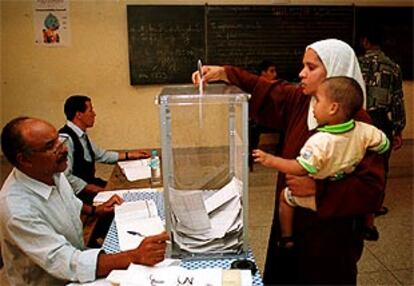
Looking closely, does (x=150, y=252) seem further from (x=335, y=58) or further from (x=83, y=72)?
(x=83, y=72)

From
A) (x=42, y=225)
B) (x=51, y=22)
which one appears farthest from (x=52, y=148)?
(x=51, y=22)

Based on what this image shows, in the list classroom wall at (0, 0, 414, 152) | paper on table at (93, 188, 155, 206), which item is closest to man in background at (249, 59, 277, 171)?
classroom wall at (0, 0, 414, 152)

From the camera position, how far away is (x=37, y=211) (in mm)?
1282

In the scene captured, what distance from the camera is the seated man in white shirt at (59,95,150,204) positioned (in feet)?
8.04

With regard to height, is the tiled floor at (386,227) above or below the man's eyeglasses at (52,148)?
below

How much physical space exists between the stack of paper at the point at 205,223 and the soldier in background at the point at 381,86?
2.08 meters

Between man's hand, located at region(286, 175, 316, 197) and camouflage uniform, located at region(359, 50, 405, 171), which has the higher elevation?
camouflage uniform, located at region(359, 50, 405, 171)

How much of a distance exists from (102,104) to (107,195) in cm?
283

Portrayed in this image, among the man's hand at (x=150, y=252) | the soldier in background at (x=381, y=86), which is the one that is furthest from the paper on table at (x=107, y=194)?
the soldier in background at (x=381, y=86)

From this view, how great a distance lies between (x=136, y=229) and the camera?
152 centimetres

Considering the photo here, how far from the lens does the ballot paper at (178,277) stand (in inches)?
44.3

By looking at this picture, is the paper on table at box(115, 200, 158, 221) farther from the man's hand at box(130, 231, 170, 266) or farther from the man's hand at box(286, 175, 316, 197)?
the man's hand at box(286, 175, 316, 197)

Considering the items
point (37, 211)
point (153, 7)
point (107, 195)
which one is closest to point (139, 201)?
point (107, 195)

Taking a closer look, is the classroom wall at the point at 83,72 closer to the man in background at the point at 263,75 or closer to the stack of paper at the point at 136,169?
the man in background at the point at 263,75
